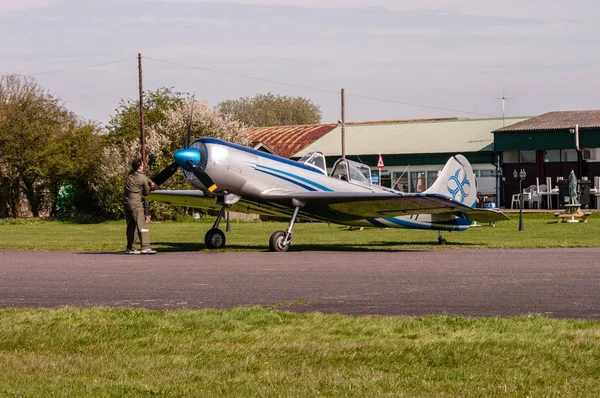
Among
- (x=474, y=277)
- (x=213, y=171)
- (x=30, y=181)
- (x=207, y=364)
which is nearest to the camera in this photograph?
(x=207, y=364)

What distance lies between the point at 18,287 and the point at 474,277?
6171 mm

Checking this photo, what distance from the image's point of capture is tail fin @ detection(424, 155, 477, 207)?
24.2 meters

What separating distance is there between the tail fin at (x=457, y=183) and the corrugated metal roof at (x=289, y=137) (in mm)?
41869

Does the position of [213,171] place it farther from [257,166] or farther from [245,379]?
[245,379]

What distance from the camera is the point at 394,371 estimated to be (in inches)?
262

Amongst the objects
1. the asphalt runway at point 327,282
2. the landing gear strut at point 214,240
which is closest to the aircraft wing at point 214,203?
the landing gear strut at point 214,240

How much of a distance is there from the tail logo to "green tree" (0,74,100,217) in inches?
1487

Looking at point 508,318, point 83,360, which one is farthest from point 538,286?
point 83,360

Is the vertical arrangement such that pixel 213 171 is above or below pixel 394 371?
above

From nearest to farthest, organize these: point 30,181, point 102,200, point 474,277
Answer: point 474,277
point 102,200
point 30,181

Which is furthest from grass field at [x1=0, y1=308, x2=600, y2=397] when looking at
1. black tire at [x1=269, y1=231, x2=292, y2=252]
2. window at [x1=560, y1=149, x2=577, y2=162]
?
window at [x1=560, y1=149, x2=577, y2=162]

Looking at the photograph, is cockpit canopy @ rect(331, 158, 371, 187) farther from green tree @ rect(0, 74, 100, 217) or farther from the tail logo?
green tree @ rect(0, 74, 100, 217)

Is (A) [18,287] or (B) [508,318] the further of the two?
(A) [18,287]

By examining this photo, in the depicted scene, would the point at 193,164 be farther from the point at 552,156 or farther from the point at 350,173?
the point at 552,156
